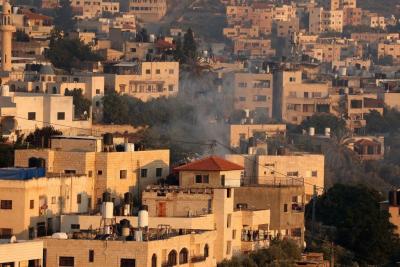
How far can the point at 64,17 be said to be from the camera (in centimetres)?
11894

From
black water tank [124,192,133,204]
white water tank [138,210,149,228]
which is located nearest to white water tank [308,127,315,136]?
black water tank [124,192,133,204]

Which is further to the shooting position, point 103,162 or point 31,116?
point 31,116

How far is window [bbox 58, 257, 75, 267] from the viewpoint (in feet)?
126

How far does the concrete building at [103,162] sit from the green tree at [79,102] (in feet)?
51.5

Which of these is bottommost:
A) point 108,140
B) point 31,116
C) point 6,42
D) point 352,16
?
point 31,116

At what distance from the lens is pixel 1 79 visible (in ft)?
217

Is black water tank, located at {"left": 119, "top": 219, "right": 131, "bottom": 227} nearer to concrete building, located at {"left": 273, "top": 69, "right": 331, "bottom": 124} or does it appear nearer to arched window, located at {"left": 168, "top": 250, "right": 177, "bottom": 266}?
arched window, located at {"left": 168, "top": 250, "right": 177, "bottom": 266}

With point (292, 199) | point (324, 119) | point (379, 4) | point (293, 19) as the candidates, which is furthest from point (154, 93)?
point (379, 4)

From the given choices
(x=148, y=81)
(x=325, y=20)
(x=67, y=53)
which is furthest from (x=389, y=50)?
(x=148, y=81)

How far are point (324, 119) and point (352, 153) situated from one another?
6.78 metres

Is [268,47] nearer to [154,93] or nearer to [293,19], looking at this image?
[293,19]

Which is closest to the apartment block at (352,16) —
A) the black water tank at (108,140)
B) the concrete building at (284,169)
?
the concrete building at (284,169)

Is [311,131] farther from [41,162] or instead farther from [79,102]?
[41,162]

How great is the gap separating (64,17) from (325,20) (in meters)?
34.1
